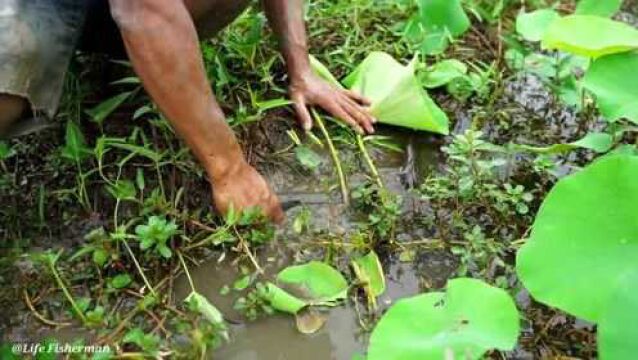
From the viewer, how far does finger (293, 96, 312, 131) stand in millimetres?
2414

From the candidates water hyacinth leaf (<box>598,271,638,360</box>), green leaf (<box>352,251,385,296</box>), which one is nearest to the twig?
green leaf (<box>352,251,385,296</box>)

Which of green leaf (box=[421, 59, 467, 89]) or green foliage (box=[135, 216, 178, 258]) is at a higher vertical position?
green leaf (box=[421, 59, 467, 89])

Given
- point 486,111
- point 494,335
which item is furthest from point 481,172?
point 494,335

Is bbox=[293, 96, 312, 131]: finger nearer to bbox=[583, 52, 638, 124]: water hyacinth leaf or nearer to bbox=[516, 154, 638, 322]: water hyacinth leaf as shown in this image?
bbox=[583, 52, 638, 124]: water hyacinth leaf

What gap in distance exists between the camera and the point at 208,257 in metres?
2.08

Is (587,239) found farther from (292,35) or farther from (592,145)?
(292,35)

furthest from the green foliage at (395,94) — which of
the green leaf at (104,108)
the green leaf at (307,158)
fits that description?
the green leaf at (104,108)

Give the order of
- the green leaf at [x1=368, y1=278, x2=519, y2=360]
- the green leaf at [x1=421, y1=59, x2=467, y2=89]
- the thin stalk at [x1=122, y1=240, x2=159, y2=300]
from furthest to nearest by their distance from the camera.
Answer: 1. the green leaf at [x1=421, y1=59, x2=467, y2=89]
2. the thin stalk at [x1=122, y1=240, x2=159, y2=300]
3. the green leaf at [x1=368, y1=278, x2=519, y2=360]

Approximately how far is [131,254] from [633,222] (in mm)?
1040

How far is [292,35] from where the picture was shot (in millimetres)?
2473

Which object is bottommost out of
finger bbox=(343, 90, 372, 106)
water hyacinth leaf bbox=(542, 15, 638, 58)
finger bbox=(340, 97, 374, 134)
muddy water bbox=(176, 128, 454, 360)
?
muddy water bbox=(176, 128, 454, 360)

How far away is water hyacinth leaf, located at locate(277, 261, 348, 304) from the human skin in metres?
0.19

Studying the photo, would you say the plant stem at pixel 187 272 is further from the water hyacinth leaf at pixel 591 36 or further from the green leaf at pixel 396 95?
the water hyacinth leaf at pixel 591 36

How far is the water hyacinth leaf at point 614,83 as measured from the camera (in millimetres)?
1950
